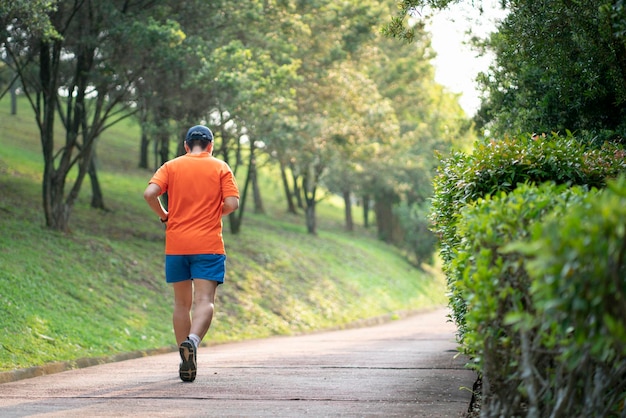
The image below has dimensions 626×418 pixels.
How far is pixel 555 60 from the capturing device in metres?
9.38

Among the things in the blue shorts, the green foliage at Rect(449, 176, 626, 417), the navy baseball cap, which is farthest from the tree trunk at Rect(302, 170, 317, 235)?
the green foliage at Rect(449, 176, 626, 417)

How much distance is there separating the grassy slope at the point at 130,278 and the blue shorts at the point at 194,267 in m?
3.38

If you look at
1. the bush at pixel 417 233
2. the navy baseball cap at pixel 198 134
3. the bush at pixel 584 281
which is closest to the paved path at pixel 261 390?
the navy baseball cap at pixel 198 134

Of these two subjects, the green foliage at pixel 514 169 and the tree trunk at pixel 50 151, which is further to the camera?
the tree trunk at pixel 50 151

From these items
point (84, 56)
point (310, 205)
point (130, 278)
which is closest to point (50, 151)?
point (84, 56)

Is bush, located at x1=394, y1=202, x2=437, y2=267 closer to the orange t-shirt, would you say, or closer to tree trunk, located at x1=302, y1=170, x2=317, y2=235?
tree trunk, located at x1=302, y1=170, x2=317, y2=235

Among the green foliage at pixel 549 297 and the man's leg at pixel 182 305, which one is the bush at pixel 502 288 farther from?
the man's leg at pixel 182 305

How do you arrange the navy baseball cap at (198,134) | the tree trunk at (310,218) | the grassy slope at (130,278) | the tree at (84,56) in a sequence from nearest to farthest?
1. the navy baseball cap at (198,134)
2. the grassy slope at (130,278)
3. the tree at (84,56)
4. the tree trunk at (310,218)

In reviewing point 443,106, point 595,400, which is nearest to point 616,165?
point 595,400

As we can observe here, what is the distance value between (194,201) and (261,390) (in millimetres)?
2024

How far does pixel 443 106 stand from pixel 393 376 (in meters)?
42.6

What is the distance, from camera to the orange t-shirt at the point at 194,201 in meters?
8.61

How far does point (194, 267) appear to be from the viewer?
8625mm

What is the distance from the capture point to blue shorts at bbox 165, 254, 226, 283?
8594 millimetres
